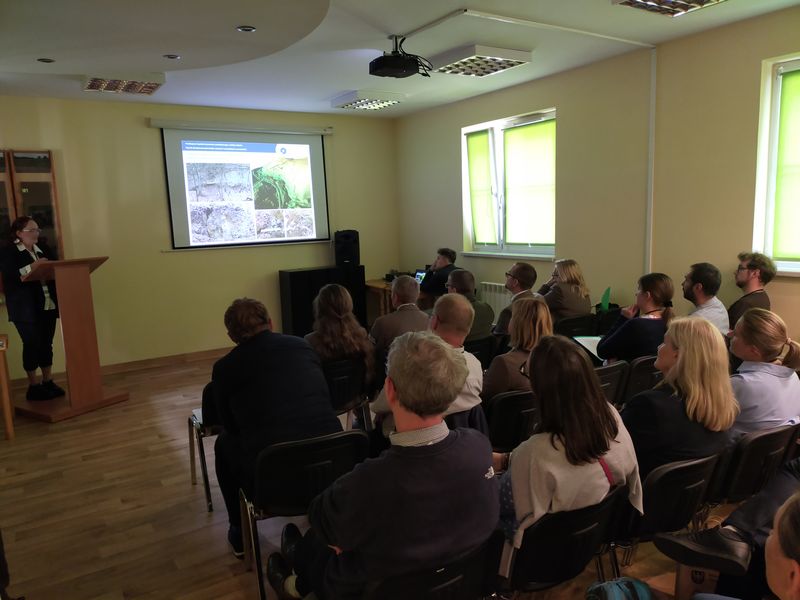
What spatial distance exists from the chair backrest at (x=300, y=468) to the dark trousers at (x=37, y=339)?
3955 millimetres

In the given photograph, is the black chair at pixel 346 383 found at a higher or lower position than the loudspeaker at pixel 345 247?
lower

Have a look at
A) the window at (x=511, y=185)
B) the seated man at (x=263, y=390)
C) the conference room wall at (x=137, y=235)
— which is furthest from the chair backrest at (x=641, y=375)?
the conference room wall at (x=137, y=235)

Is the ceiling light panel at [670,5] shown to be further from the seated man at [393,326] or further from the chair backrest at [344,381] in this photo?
the chair backrest at [344,381]

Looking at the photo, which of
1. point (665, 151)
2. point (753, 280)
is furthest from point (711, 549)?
point (665, 151)

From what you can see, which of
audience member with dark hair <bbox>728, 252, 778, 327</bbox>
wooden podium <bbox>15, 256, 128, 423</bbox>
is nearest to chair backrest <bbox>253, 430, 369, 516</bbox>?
audience member with dark hair <bbox>728, 252, 778, 327</bbox>

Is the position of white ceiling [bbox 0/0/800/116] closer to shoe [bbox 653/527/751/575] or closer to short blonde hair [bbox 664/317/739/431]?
short blonde hair [bbox 664/317/739/431]

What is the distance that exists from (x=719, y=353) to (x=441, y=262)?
4.58 meters

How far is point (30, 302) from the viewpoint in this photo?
16.4ft

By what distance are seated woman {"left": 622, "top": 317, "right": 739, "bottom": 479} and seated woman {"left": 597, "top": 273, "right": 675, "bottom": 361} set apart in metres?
1.20

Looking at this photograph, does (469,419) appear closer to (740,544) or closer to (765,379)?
(740,544)

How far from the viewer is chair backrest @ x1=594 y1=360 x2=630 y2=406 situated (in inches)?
113

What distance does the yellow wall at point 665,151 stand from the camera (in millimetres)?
4262

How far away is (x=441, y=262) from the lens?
6.55m

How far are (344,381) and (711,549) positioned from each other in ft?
6.89
